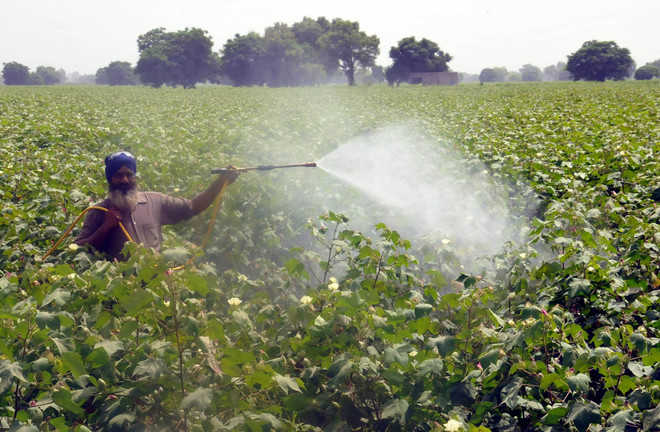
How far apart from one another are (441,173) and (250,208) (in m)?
2.81

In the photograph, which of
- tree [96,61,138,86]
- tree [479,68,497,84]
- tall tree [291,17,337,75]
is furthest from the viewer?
tree [479,68,497,84]

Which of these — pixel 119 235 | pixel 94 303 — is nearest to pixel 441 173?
pixel 119 235

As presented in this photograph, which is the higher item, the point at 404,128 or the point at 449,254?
the point at 404,128

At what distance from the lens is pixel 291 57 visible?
96.9 metres

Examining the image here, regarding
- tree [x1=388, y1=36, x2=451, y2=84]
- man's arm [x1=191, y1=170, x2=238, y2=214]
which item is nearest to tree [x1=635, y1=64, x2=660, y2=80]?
tree [x1=388, y1=36, x2=451, y2=84]

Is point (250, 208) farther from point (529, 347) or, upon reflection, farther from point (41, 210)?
point (529, 347)

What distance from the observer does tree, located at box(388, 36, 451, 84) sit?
94625 millimetres

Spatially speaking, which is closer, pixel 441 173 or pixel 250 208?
pixel 250 208

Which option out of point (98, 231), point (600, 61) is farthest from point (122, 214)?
point (600, 61)

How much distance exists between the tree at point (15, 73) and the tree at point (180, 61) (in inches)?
2148

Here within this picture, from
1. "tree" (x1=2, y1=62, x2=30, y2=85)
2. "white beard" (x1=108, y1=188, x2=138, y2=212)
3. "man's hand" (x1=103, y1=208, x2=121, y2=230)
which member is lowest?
"man's hand" (x1=103, y1=208, x2=121, y2=230)

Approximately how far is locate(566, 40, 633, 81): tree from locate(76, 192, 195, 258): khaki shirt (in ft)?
298

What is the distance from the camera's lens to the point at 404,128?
11.9 m

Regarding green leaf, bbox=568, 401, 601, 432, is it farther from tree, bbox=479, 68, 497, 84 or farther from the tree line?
tree, bbox=479, 68, 497, 84
